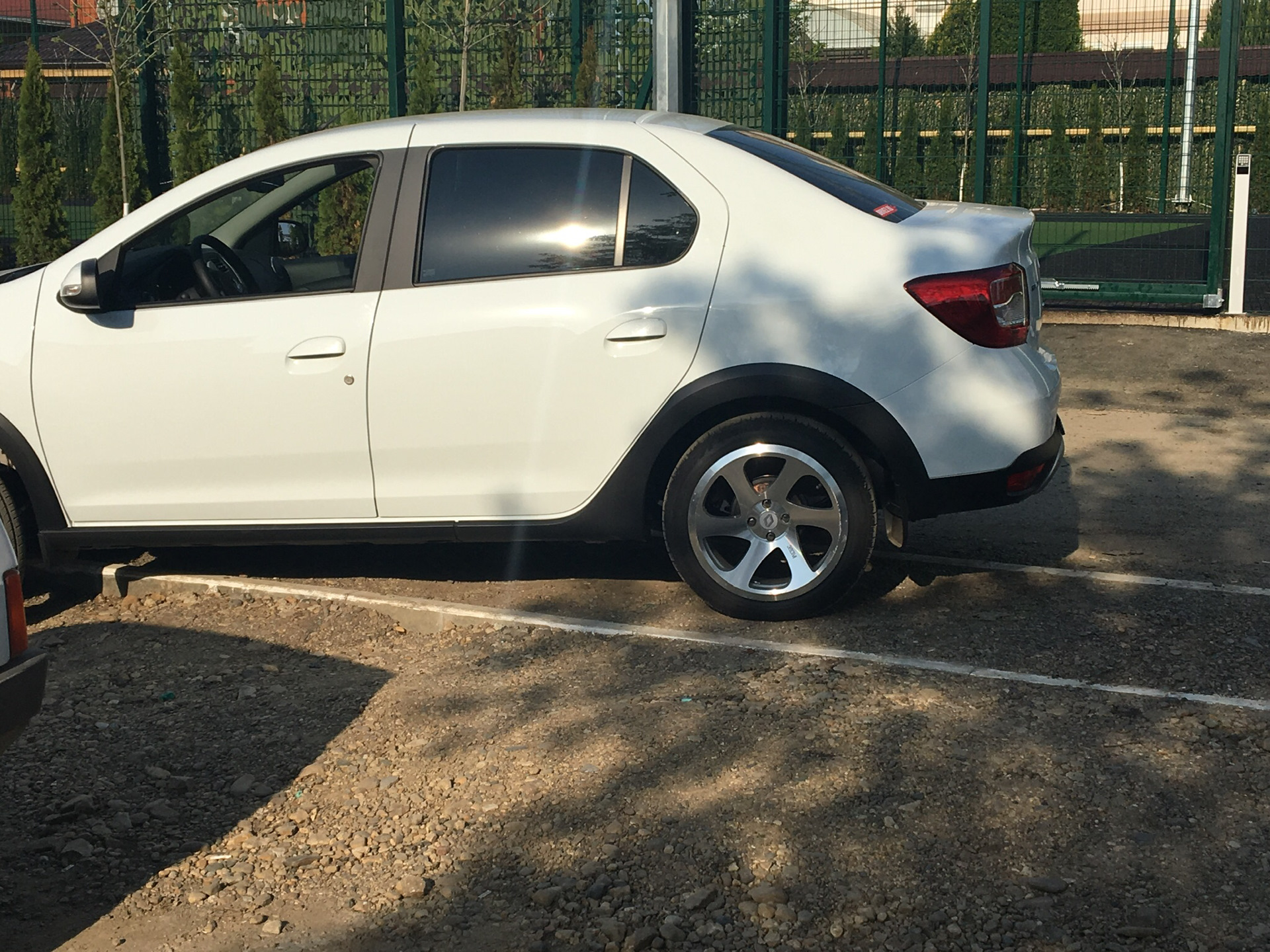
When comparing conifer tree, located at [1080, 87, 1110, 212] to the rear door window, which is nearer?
the rear door window

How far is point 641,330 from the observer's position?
528cm

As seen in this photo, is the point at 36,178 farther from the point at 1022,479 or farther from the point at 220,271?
the point at 1022,479

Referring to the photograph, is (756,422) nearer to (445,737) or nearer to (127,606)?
(445,737)

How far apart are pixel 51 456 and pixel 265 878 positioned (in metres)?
2.58

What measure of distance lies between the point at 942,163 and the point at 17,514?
11928 mm

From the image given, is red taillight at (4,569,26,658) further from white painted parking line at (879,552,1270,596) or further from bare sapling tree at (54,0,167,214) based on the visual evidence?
bare sapling tree at (54,0,167,214)

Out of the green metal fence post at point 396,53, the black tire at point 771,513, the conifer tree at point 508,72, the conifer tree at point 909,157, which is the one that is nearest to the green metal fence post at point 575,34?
the conifer tree at point 508,72

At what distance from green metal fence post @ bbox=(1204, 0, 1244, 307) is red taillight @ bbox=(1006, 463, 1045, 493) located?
8.20 metres

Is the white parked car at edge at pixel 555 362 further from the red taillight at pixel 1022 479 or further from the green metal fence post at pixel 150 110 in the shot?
the green metal fence post at pixel 150 110

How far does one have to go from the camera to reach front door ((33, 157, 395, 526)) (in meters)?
5.46

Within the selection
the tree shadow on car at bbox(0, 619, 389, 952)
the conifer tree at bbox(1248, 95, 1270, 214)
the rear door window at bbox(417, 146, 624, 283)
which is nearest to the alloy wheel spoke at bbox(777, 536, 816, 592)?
the rear door window at bbox(417, 146, 624, 283)

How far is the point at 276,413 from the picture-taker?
5.48 metres

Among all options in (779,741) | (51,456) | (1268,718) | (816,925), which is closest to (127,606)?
(51,456)

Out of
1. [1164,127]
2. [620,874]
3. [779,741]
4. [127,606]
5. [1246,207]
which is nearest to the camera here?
[620,874]
